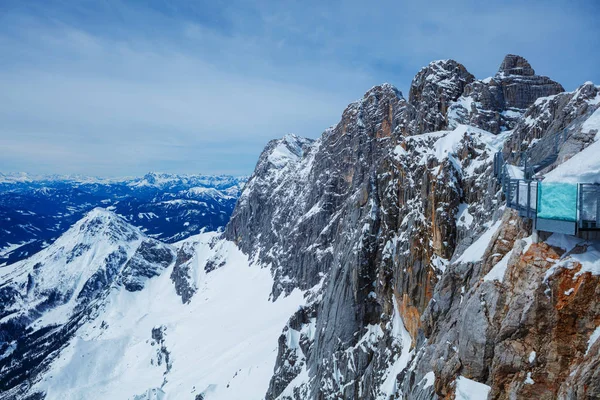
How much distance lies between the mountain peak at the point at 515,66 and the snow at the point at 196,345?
72.2 metres

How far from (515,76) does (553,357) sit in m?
51.4

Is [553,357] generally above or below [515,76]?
below

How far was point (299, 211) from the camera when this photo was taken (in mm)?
130875

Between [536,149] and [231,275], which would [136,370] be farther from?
[536,149]

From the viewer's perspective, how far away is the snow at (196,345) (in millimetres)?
88750

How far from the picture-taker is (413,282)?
39000 mm

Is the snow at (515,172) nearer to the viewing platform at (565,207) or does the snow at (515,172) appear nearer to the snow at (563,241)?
the viewing platform at (565,207)

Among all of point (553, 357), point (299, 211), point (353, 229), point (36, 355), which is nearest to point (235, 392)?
point (353, 229)

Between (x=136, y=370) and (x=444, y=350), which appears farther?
(x=136, y=370)

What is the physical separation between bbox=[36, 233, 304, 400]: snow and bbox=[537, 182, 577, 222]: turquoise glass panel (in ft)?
242

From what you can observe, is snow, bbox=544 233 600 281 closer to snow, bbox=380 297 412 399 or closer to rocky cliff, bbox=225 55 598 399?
rocky cliff, bbox=225 55 598 399

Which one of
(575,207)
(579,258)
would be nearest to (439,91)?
(575,207)

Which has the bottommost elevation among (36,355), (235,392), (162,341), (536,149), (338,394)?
(36,355)

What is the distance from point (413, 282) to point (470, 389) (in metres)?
22.6
